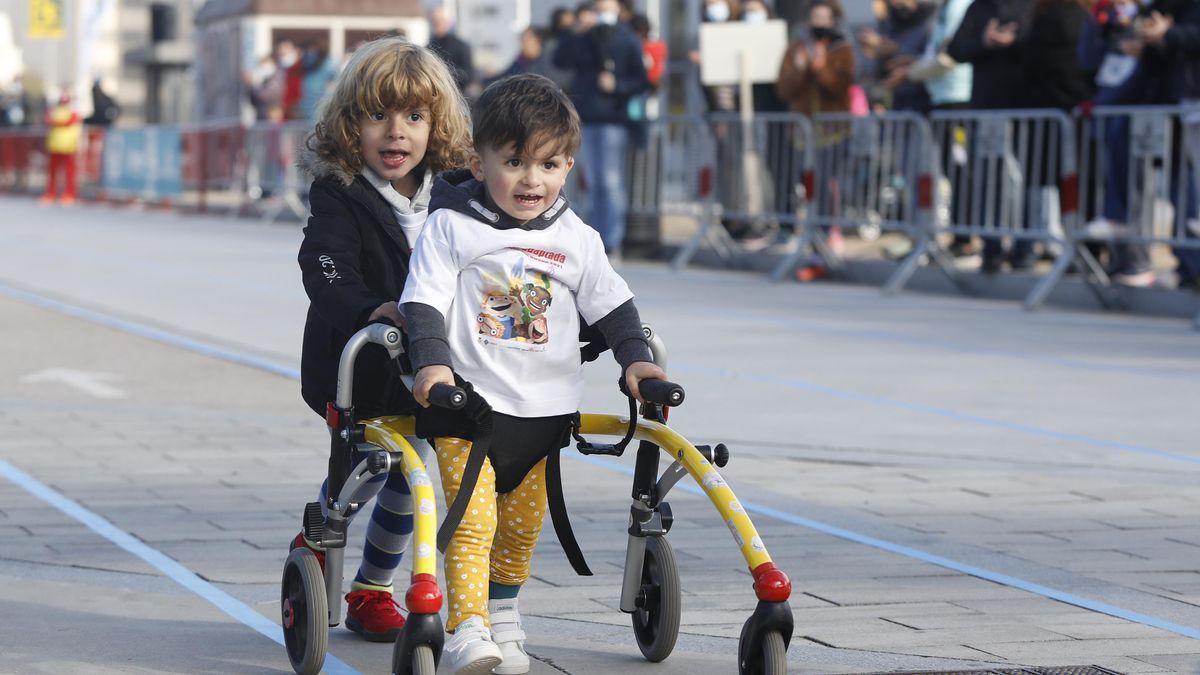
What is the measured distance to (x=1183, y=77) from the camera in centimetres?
1242

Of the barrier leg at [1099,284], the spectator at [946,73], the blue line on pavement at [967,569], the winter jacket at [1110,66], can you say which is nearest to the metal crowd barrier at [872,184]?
the spectator at [946,73]

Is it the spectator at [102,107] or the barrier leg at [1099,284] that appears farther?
the spectator at [102,107]

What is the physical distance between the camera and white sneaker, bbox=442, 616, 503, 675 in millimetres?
4105

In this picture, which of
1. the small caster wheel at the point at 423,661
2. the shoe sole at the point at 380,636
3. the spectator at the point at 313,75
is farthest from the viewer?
the spectator at the point at 313,75

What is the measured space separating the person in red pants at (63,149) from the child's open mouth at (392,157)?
2961 centimetres

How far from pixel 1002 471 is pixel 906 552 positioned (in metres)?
1.52

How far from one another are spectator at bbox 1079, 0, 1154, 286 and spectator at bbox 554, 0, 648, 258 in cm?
493

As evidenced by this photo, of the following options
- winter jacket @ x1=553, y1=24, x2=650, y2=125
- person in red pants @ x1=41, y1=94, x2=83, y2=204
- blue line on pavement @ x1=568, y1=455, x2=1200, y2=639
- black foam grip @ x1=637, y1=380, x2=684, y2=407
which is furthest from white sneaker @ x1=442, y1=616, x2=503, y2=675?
person in red pants @ x1=41, y1=94, x2=83, y2=204

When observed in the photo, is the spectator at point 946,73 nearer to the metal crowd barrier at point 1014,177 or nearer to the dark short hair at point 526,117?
the metal crowd barrier at point 1014,177

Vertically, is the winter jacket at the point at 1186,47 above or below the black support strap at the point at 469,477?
above

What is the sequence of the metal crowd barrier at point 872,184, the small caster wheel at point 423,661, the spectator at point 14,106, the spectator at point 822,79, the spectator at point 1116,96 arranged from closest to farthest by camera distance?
the small caster wheel at point 423,661 < the spectator at point 1116,96 < the metal crowd barrier at point 872,184 < the spectator at point 822,79 < the spectator at point 14,106

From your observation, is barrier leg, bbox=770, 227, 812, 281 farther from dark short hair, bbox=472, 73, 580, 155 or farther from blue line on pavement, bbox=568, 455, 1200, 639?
dark short hair, bbox=472, 73, 580, 155

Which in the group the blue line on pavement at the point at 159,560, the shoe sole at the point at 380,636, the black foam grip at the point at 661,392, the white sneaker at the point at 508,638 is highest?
the black foam grip at the point at 661,392

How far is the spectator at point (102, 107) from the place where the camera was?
36.9 m
